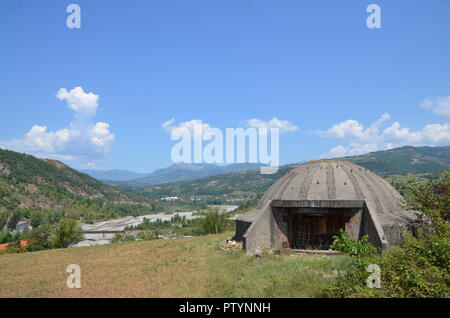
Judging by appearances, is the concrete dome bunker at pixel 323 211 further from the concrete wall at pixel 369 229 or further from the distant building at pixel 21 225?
the distant building at pixel 21 225

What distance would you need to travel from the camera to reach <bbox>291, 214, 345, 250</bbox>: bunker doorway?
64.9ft

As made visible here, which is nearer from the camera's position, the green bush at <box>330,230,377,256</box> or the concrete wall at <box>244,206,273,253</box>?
the green bush at <box>330,230,377,256</box>

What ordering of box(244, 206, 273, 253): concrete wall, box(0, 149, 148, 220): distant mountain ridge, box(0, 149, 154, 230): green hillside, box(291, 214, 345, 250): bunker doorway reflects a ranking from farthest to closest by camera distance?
1. box(0, 149, 148, 220): distant mountain ridge
2. box(0, 149, 154, 230): green hillside
3. box(291, 214, 345, 250): bunker doorway
4. box(244, 206, 273, 253): concrete wall

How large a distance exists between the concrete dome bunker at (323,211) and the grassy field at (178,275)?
285 cm

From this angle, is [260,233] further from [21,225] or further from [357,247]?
[21,225]

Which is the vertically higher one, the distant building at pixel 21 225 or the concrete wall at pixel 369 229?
the concrete wall at pixel 369 229

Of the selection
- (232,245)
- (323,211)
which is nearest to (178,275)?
(232,245)

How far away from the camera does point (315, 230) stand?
20.3 meters

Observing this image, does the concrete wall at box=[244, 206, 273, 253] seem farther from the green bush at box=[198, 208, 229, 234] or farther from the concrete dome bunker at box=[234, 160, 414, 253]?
the green bush at box=[198, 208, 229, 234]

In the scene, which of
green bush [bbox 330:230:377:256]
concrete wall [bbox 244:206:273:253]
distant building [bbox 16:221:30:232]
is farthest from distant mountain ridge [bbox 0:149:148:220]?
green bush [bbox 330:230:377:256]

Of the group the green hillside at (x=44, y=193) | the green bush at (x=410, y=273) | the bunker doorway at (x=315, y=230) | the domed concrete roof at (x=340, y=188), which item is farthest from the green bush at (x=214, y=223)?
the green hillside at (x=44, y=193)

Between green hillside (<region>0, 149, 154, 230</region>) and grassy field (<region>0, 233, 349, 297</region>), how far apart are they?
123 metres

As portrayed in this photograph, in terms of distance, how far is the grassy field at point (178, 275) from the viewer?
11.6 meters
